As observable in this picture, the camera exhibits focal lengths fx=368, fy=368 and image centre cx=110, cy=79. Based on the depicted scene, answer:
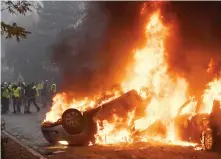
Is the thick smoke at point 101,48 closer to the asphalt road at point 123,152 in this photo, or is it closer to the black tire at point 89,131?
the black tire at point 89,131

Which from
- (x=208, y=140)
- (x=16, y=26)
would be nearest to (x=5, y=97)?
(x=208, y=140)

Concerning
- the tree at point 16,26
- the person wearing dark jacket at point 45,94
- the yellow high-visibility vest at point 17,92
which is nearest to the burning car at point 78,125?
the tree at point 16,26

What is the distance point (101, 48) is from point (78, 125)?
41.0 feet

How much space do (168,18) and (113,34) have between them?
4.66 meters

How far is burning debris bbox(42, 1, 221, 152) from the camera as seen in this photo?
1239cm

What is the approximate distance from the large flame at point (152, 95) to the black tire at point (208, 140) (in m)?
1.16

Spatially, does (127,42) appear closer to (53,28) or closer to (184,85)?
(184,85)

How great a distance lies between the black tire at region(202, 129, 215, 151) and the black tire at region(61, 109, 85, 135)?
398cm

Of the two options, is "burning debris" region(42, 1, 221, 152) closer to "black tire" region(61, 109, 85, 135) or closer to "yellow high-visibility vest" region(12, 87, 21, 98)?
"black tire" region(61, 109, 85, 135)

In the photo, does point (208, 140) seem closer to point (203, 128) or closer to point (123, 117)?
point (203, 128)

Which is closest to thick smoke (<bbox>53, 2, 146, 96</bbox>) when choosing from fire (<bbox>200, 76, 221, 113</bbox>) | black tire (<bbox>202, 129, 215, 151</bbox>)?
fire (<bbox>200, 76, 221, 113</bbox>)

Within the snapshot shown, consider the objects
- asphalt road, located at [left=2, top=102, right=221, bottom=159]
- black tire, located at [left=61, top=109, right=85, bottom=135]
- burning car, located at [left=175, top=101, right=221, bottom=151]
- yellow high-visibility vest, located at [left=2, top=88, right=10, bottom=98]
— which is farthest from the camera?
yellow high-visibility vest, located at [left=2, top=88, right=10, bottom=98]

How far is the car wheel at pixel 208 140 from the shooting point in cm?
1102

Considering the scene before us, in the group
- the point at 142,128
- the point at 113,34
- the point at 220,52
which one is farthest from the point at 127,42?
the point at 142,128
